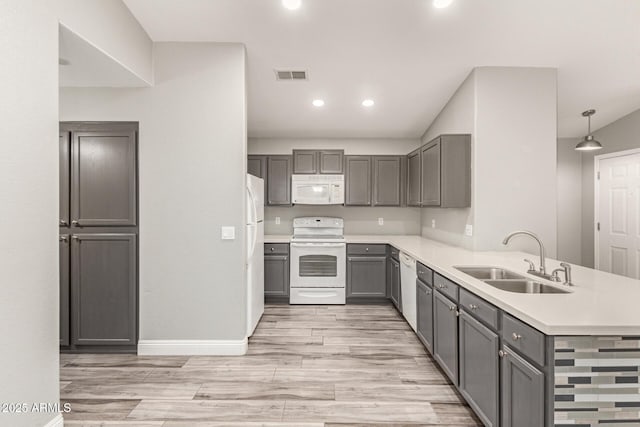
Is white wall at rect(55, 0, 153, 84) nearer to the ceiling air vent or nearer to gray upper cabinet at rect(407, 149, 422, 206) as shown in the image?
the ceiling air vent

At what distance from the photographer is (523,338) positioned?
1704mm

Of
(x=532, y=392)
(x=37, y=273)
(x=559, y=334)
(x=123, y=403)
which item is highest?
(x=37, y=273)

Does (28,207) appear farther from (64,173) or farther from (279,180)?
(279,180)

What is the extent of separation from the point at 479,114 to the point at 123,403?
4048 mm

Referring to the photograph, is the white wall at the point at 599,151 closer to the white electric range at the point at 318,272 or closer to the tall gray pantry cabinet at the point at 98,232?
the white electric range at the point at 318,272

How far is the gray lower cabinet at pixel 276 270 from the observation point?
198 inches

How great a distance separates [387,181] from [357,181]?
0.46m

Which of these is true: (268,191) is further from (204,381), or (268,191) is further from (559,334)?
(559,334)

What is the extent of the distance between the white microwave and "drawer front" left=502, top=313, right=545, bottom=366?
11.8 feet

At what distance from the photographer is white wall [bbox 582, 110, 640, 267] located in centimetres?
496

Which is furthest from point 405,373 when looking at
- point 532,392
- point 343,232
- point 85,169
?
point 85,169

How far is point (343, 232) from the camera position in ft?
19.0

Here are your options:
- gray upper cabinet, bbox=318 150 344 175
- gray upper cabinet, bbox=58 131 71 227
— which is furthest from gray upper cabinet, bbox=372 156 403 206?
gray upper cabinet, bbox=58 131 71 227

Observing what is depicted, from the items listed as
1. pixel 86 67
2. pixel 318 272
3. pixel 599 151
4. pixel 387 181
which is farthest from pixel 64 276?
pixel 599 151
